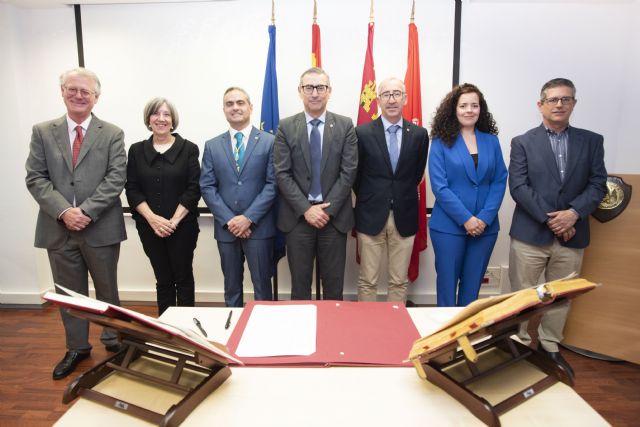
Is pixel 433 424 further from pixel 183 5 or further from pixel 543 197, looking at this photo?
pixel 183 5

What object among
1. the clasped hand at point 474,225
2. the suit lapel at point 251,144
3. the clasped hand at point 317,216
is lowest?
the clasped hand at point 474,225

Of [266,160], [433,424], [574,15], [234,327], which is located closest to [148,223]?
[266,160]

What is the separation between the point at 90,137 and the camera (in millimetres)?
2445

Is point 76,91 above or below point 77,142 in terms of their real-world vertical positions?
above

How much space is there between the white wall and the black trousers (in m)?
1.10

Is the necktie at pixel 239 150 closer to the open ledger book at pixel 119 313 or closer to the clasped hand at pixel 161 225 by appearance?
the clasped hand at pixel 161 225

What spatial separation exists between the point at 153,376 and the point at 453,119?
90.8 inches

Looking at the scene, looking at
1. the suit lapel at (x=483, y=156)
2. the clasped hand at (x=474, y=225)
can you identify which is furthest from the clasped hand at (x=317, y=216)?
the suit lapel at (x=483, y=156)

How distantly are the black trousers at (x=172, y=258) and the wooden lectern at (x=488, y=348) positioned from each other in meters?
1.99

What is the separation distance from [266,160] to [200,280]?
5.22ft

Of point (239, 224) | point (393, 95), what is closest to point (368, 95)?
point (393, 95)

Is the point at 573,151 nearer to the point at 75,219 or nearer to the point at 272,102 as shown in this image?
the point at 272,102

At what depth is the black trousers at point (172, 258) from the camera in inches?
104

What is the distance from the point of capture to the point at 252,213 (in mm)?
2562
